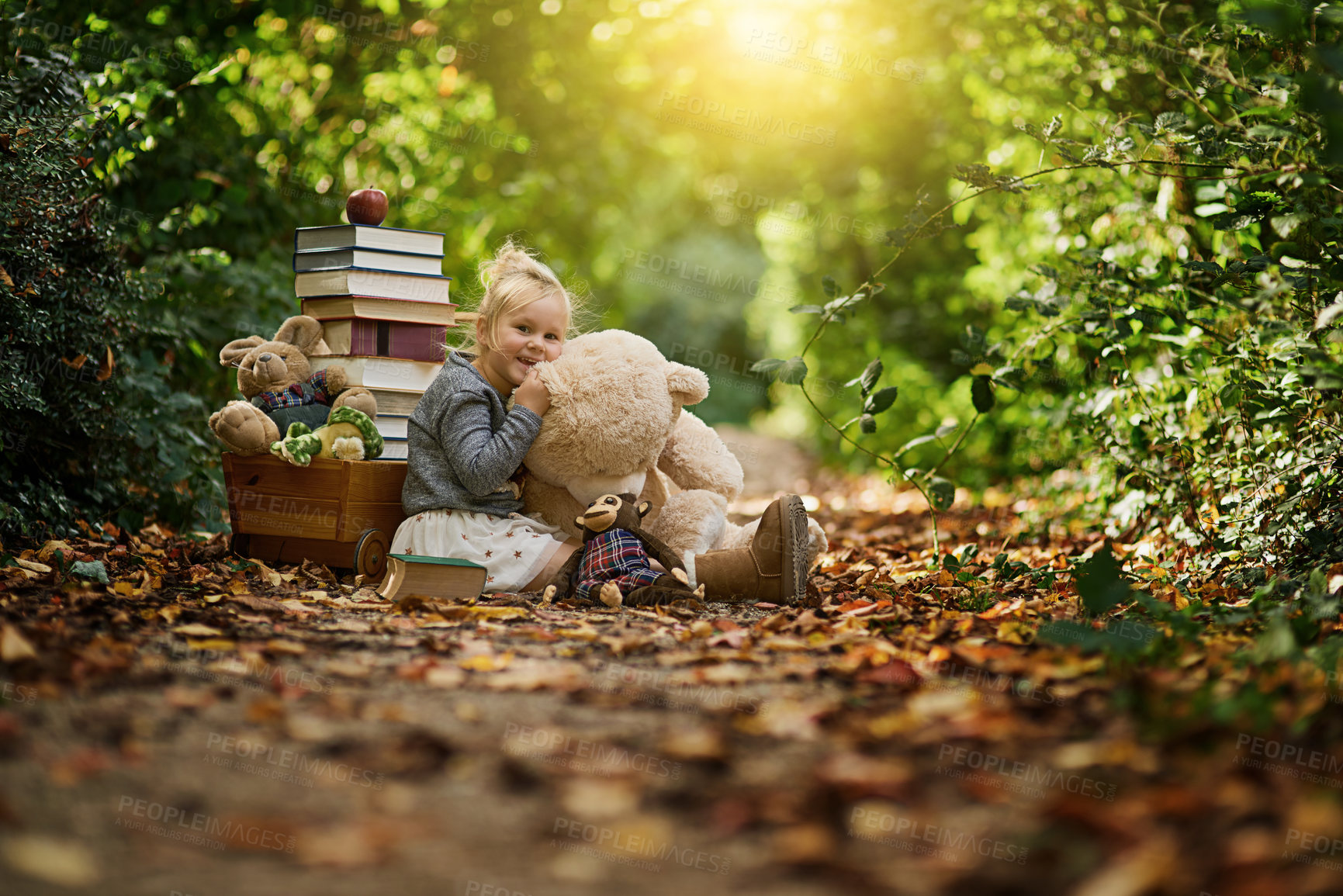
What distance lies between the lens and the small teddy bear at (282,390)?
373 cm

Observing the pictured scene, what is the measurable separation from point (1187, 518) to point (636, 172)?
8.32 metres

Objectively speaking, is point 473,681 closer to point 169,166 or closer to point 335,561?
point 335,561

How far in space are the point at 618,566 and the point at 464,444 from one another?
2.25 feet

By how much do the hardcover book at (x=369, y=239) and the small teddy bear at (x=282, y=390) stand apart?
0.32 meters

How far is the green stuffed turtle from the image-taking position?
3639 mm

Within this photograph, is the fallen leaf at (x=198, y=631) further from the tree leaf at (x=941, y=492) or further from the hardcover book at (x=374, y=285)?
the tree leaf at (x=941, y=492)

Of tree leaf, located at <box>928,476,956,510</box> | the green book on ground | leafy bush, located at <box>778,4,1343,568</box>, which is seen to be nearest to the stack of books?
the green book on ground

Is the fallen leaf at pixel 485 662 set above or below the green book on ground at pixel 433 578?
below

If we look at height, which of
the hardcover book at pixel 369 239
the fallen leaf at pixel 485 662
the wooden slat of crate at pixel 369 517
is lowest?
the fallen leaf at pixel 485 662

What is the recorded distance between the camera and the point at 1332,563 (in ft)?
9.55

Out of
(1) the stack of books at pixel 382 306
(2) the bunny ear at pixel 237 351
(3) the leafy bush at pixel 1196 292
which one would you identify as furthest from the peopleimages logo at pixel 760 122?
(2) the bunny ear at pixel 237 351

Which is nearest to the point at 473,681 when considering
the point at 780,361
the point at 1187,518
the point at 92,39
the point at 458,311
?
the point at 780,361

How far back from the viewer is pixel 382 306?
13.1ft

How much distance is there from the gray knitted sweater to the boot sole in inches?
35.7
